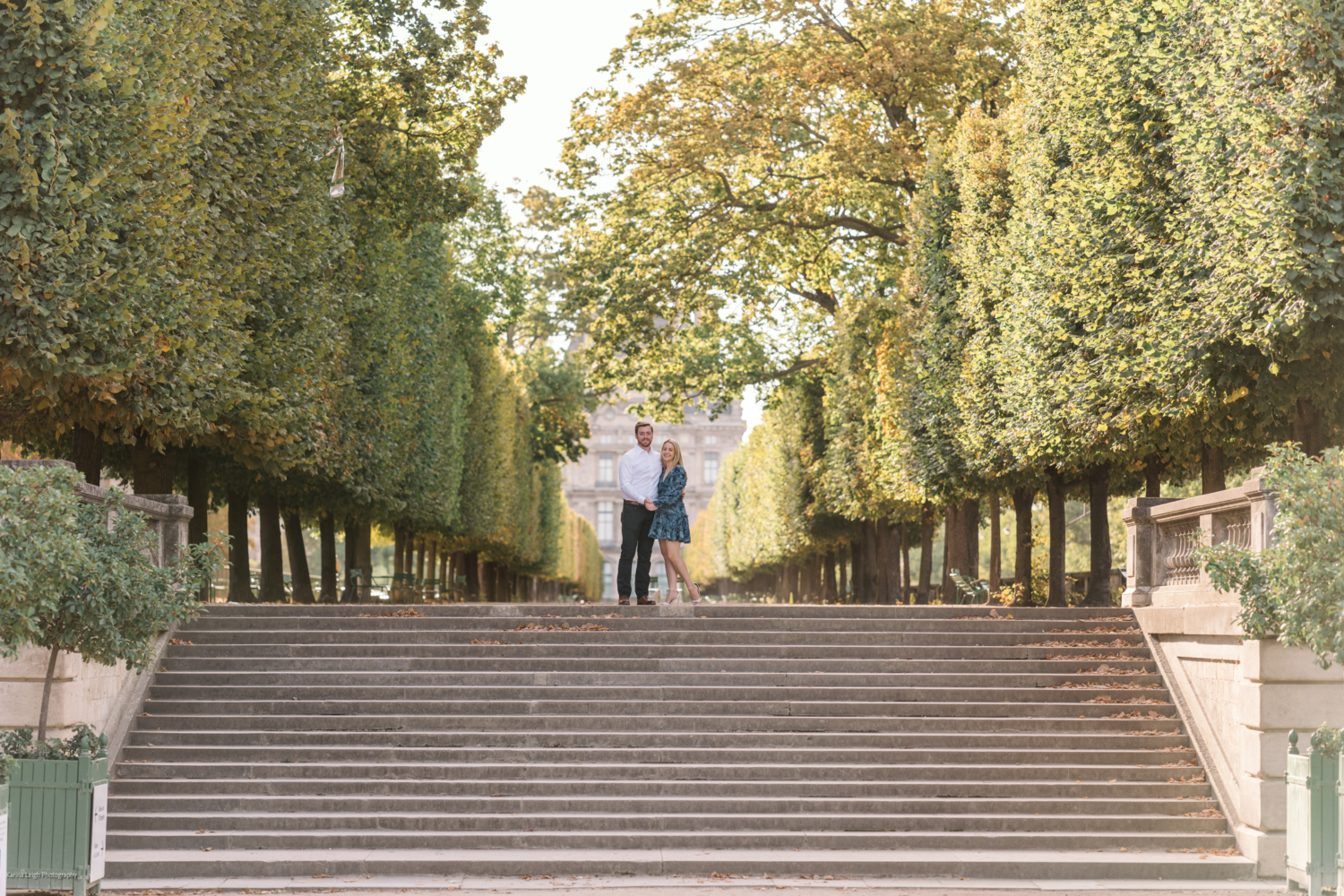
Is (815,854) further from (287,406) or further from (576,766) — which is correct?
(287,406)

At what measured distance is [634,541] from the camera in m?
16.7

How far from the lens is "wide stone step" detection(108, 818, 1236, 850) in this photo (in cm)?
1184

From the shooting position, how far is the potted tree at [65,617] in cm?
907

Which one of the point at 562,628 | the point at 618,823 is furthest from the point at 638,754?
the point at 562,628

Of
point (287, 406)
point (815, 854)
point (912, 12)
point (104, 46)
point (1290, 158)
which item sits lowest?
point (815, 854)

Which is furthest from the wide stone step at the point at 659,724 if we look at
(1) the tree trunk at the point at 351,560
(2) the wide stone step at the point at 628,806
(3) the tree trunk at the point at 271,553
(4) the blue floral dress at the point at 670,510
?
(1) the tree trunk at the point at 351,560

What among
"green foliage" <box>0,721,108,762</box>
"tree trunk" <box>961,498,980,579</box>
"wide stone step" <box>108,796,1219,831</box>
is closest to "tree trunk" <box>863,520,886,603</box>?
"tree trunk" <box>961,498,980,579</box>

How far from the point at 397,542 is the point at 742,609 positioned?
73.8 feet

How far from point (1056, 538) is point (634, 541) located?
9937 mm

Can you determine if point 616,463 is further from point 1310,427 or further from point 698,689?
point 698,689

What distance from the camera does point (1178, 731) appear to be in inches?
543

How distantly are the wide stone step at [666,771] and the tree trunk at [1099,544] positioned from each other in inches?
348

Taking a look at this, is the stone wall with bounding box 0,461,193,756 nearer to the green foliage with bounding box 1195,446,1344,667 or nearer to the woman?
the woman

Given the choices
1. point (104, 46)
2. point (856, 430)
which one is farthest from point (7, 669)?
point (856, 430)
